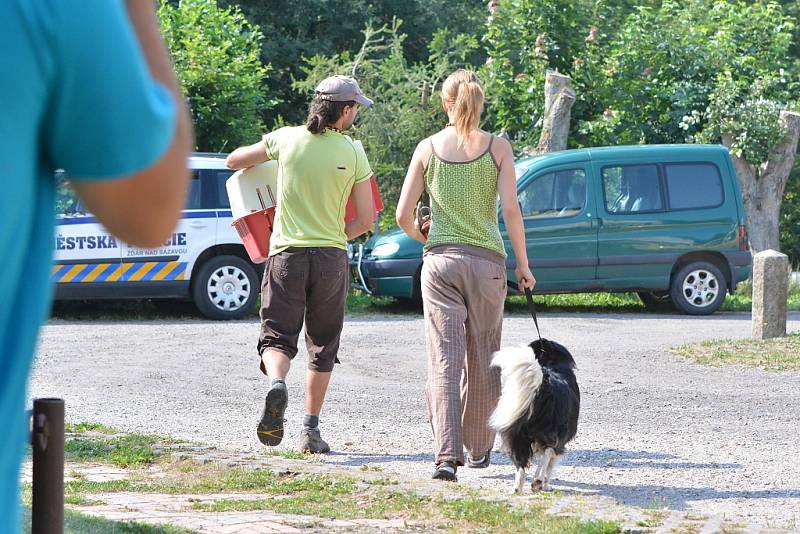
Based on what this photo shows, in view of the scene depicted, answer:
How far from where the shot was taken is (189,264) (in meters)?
15.2

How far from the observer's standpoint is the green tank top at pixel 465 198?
6.48 m

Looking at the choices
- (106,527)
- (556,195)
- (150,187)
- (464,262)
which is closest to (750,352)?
(556,195)

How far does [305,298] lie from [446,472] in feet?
4.78

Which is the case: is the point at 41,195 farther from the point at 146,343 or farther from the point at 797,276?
the point at 797,276

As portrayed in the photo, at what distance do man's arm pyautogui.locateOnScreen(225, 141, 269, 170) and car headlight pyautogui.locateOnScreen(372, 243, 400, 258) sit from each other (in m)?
8.85

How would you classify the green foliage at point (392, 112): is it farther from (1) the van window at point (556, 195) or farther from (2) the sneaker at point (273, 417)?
(2) the sneaker at point (273, 417)

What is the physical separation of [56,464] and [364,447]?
454 cm

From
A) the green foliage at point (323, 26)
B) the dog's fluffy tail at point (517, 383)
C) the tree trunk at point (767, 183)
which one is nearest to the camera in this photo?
the dog's fluffy tail at point (517, 383)

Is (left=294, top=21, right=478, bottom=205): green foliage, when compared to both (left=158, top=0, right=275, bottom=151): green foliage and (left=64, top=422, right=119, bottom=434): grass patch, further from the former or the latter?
(left=64, top=422, right=119, bottom=434): grass patch

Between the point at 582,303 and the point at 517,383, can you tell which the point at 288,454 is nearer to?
the point at 517,383

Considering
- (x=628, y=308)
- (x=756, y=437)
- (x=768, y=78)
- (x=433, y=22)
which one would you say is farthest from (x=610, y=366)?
(x=433, y=22)

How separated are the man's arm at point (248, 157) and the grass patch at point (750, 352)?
5949 mm

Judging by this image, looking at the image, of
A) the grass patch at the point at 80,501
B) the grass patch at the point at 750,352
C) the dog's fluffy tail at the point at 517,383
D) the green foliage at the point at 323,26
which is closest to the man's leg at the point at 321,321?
the dog's fluffy tail at the point at 517,383

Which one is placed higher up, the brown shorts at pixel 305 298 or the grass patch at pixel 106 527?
the brown shorts at pixel 305 298
